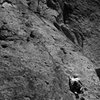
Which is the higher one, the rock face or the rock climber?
the rock face

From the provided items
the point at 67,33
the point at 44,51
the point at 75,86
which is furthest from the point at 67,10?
the point at 75,86

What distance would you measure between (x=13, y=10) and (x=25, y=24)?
2.19 feet

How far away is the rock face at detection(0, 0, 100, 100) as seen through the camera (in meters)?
4.73

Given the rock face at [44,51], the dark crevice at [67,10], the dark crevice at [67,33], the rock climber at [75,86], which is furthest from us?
the dark crevice at [67,10]

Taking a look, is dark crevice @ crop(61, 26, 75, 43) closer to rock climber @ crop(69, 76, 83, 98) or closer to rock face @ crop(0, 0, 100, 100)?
rock face @ crop(0, 0, 100, 100)

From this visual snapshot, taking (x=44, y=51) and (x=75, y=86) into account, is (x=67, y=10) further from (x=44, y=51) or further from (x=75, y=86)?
(x=75, y=86)

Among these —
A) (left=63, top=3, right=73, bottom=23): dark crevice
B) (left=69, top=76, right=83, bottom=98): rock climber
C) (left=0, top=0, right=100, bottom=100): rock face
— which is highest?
(left=63, top=3, right=73, bottom=23): dark crevice

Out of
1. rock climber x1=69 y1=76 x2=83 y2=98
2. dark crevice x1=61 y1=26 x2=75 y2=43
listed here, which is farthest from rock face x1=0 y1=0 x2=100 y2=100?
rock climber x1=69 y1=76 x2=83 y2=98

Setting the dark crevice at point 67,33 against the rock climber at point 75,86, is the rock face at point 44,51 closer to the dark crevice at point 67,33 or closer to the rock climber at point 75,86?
the dark crevice at point 67,33

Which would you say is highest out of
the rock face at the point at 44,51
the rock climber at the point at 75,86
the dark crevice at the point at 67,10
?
the dark crevice at the point at 67,10

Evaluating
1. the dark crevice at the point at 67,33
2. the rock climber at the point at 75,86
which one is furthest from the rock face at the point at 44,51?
the rock climber at the point at 75,86

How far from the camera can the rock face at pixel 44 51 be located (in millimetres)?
4730

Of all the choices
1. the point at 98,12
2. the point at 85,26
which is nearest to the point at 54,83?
the point at 85,26

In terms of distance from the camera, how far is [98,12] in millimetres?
9359
